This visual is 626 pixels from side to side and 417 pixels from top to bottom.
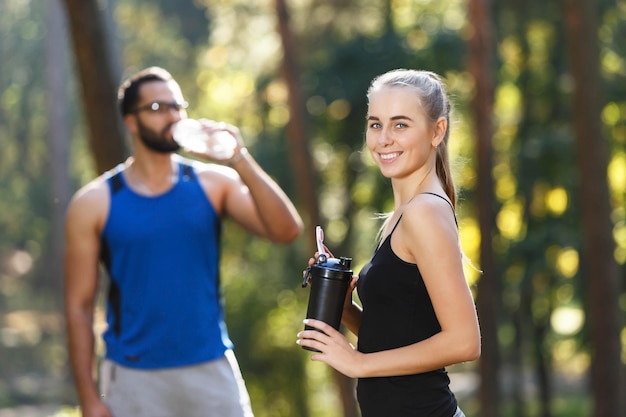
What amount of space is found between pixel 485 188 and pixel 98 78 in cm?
943

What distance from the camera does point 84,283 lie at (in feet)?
15.5

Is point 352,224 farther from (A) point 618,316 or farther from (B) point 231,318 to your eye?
(A) point 618,316

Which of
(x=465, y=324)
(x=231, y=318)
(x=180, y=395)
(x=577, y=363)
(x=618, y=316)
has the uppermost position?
(x=465, y=324)

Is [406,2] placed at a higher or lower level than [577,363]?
higher

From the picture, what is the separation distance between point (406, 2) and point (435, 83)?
2441 cm

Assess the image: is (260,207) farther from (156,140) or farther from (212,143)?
(156,140)

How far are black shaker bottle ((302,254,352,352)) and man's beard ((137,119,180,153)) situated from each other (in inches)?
72.8

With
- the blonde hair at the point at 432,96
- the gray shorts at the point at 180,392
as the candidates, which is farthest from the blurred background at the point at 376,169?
the blonde hair at the point at 432,96

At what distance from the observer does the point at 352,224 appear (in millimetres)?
27141

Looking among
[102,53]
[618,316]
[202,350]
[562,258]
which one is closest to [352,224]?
[562,258]

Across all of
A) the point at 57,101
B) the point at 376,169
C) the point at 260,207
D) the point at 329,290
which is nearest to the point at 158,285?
the point at 260,207

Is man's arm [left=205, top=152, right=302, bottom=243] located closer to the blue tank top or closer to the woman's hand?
the blue tank top

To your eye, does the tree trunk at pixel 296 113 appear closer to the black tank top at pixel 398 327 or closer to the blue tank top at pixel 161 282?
the blue tank top at pixel 161 282

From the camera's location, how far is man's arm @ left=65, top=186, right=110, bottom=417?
4.64 metres
